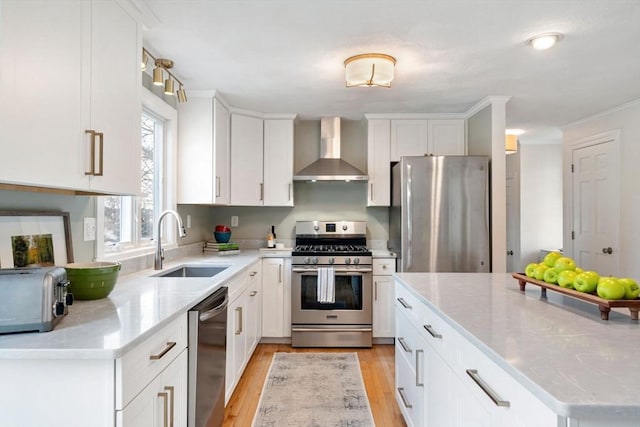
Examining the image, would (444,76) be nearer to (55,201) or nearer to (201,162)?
(201,162)

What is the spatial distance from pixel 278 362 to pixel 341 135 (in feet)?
8.04

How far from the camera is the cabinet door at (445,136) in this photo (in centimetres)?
398

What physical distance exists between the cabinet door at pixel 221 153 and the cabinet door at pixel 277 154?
41 centimetres

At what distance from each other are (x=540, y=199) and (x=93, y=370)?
598cm

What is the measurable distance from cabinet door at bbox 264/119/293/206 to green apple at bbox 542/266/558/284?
109 inches

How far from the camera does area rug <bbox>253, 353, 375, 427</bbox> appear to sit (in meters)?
2.33

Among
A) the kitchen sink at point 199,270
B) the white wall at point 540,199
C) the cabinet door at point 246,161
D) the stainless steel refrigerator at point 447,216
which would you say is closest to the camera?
the kitchen sink at point 199,270

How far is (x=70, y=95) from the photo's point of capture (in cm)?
138

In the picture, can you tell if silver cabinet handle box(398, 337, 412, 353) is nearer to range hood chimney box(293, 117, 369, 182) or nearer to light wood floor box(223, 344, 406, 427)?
light wood floor box(223, 344, 406, 427)

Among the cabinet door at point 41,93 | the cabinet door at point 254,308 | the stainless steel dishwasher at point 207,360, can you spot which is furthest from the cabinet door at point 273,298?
the cabinet door at point 41,93

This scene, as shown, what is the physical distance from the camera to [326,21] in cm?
209

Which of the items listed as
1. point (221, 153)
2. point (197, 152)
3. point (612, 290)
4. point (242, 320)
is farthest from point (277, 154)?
point (612, 290)

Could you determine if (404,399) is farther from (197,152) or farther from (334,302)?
(197,152)

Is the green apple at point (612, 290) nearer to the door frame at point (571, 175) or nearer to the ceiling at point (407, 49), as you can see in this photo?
the ceiling at point (407, 49)
